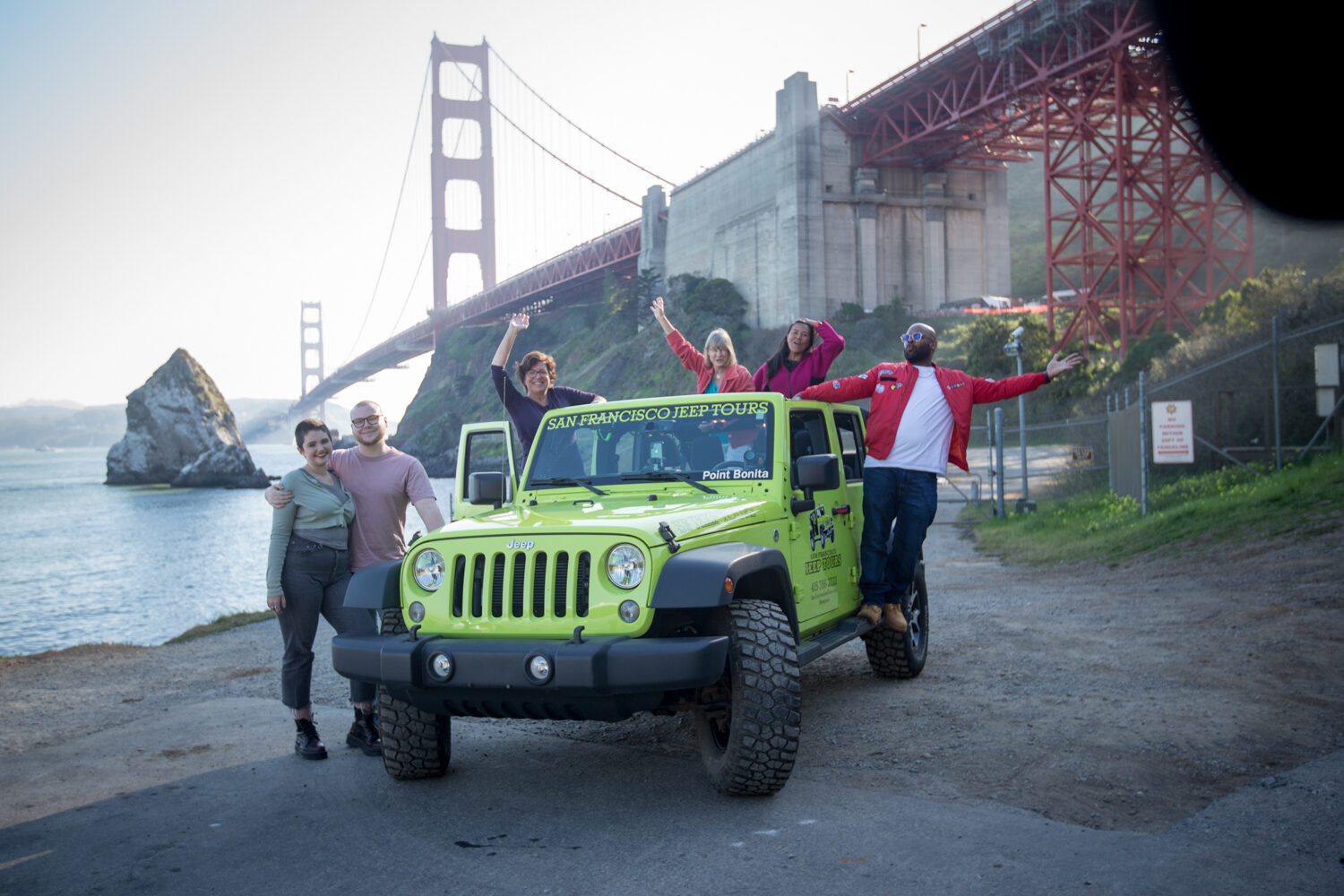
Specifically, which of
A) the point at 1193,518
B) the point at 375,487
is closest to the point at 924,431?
the point at 375,487

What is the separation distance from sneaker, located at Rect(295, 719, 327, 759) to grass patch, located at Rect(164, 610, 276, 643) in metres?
7.34

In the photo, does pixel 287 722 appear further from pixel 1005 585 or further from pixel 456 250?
pixel 456 250

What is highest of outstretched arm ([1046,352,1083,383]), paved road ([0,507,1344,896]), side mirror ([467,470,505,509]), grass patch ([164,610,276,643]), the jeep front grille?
outstretched arm ([1046,352,1083,383])

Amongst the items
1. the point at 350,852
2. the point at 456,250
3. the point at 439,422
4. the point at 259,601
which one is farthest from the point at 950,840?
the point at 456,250

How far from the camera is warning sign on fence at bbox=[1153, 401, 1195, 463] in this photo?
14461 mm

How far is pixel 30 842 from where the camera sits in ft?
15.4

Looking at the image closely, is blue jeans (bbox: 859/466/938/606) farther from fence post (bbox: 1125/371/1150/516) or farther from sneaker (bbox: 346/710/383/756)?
fence post (bbox: 1125/371/1150/516)

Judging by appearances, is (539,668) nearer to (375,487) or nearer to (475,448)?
(375,487)

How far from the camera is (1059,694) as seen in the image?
646cm

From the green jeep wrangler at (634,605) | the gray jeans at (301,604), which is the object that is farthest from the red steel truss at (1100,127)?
the gray jeans at (301,604)

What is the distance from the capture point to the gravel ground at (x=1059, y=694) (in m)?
4.96

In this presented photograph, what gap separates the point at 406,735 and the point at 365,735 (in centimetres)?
96

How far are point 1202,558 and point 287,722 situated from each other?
8966 mm

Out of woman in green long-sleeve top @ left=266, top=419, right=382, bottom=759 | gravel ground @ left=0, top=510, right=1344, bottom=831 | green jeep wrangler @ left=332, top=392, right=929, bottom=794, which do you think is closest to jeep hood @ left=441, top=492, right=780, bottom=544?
green jeep wrangler @ left=332, top=392, right=929, bottom=794
